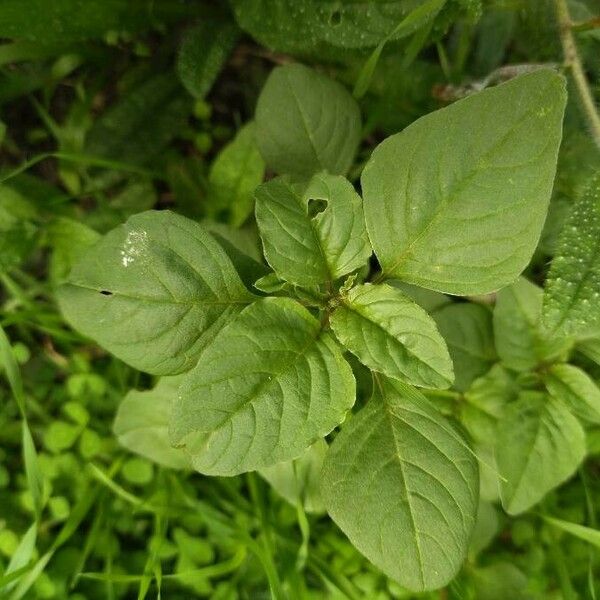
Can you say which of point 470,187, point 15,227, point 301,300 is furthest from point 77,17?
point 470,187

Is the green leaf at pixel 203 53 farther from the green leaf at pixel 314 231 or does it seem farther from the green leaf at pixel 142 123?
the green leaf at pixel 314 231

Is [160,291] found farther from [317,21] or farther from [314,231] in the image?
[317,21]

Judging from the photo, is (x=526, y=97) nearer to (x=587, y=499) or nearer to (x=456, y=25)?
(x=456, y=25)

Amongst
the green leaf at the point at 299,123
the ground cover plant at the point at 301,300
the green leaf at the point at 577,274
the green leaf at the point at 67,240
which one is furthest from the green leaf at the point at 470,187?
the green leaf at the point at 67,240

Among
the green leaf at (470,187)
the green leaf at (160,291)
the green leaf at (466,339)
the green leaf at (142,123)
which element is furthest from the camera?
the green leaf at (142,123)

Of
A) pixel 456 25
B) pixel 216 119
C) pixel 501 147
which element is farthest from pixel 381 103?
pixel 501 147

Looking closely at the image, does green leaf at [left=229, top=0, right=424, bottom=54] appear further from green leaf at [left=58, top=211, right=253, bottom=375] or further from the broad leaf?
A: green leaf at [left=58, top=211, right=253, bottom=375]
